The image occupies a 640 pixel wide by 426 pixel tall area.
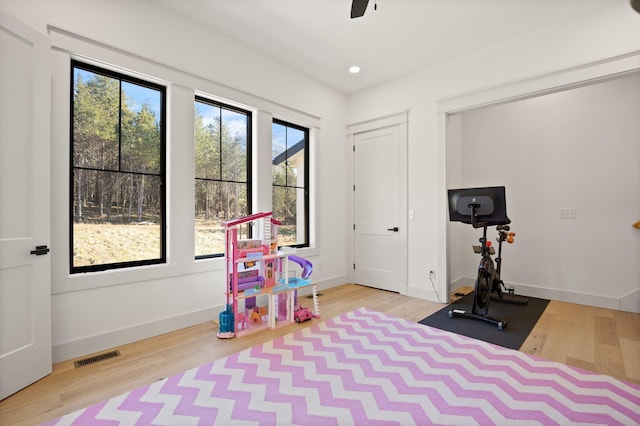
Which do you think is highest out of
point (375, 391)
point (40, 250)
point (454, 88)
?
point (454, 88)

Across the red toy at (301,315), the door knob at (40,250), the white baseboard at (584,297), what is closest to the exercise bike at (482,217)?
the white baseboard at (584,297)

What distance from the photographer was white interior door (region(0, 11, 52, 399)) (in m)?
1.91

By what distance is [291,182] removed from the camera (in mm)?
4312

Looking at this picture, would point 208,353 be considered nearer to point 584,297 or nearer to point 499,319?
point 499,319

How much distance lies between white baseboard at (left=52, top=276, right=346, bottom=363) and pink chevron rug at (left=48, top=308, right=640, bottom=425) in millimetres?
826

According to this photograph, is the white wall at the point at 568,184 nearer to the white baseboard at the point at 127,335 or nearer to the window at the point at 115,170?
the white baseboard at the point at 127,335

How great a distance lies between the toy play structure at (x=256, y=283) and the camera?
9.39 feet

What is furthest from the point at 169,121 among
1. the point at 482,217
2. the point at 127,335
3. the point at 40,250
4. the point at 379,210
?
the point at 482,217

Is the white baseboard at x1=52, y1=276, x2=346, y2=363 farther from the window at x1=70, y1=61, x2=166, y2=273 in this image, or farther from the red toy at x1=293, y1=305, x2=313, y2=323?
the red toy at x1=293, y1=305, x2=313, y2=323

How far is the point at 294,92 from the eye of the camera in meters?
4.16

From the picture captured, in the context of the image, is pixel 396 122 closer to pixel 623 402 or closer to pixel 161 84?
pixel 161 84

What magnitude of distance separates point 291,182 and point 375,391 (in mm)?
2924

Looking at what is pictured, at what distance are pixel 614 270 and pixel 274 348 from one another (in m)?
4.08

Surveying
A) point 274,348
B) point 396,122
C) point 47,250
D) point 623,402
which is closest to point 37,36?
point 47,250
